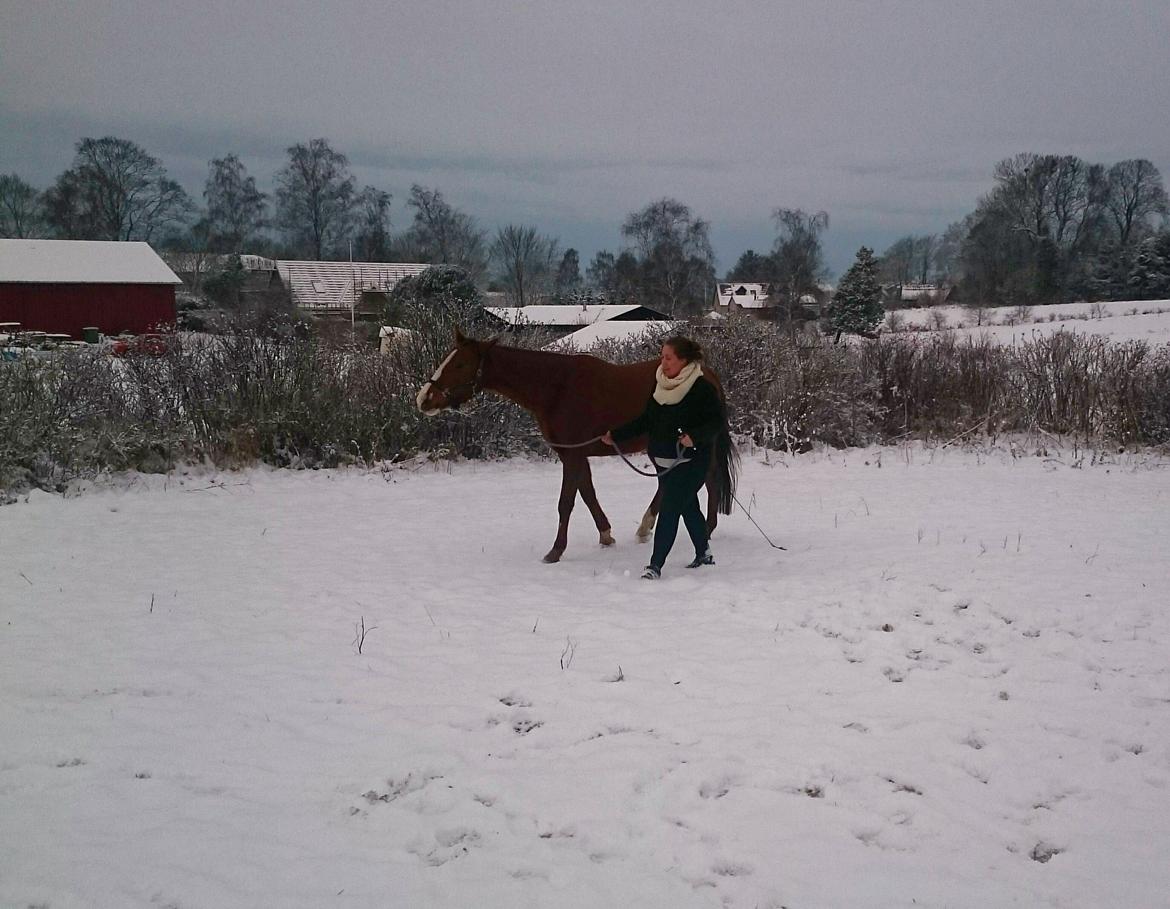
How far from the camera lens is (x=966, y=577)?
6387 millimetres

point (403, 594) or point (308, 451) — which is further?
point (308, 451)

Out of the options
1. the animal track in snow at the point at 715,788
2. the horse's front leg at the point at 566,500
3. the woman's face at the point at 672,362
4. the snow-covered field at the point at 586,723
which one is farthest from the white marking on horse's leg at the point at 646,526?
the animal track in snow at the point at 715,788

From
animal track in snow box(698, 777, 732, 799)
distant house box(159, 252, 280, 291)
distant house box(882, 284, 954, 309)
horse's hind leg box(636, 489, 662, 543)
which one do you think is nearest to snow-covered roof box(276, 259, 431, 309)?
distant house box(159, 252, 280, 291)

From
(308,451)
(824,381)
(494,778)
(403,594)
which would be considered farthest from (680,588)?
(824,381)

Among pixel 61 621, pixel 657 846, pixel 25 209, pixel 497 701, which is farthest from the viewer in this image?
pixel 25 209

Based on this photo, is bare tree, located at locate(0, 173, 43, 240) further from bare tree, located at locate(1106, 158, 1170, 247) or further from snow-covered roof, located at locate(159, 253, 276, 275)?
bare tree, located at locate(1106, 158, 1170, 247)

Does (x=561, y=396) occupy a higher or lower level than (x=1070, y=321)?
lower

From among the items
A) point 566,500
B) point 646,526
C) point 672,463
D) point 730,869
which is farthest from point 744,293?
point 730,869

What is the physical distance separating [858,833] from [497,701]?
6.22ft

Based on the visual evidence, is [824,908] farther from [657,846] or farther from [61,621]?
[61,621]

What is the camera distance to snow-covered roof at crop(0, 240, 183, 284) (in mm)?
35500

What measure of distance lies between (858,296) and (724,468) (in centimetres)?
3499

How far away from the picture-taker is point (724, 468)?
23.2ft

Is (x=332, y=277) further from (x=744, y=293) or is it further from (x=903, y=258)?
(x=903, y=258)
